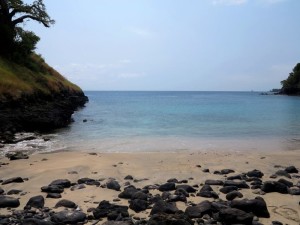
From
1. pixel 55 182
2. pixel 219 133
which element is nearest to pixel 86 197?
pixel 55 182

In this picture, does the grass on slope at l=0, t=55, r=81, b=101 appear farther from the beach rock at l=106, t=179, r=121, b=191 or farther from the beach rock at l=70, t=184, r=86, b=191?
the beach rock at l=106, t=179, r=121, b=191

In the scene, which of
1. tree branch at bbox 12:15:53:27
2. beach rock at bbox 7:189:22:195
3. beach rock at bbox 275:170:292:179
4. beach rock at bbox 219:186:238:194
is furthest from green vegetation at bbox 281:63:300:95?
beach rock at bbox 7:189:22:195

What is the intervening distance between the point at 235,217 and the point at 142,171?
6127mm

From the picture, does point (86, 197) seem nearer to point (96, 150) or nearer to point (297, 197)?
point (297, 197)

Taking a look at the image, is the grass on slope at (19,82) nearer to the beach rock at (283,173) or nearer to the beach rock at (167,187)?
the beach rock at (167,187)

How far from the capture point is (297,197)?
30.8 feet

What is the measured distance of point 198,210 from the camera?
7855 mm

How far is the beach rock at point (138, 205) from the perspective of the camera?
817 centimetres

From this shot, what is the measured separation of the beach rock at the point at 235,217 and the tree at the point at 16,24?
38.3 m

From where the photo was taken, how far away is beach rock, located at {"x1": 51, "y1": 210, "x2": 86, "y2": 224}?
291 inches

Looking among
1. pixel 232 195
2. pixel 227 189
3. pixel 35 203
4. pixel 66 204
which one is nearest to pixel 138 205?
pixel 66 204

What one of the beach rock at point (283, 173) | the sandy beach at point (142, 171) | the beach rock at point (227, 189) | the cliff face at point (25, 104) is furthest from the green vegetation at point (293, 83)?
the beach rock at point (227, 189)

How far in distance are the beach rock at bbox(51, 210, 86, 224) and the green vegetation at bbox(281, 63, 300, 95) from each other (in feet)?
489

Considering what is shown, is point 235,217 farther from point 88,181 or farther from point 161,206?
point 88,181
